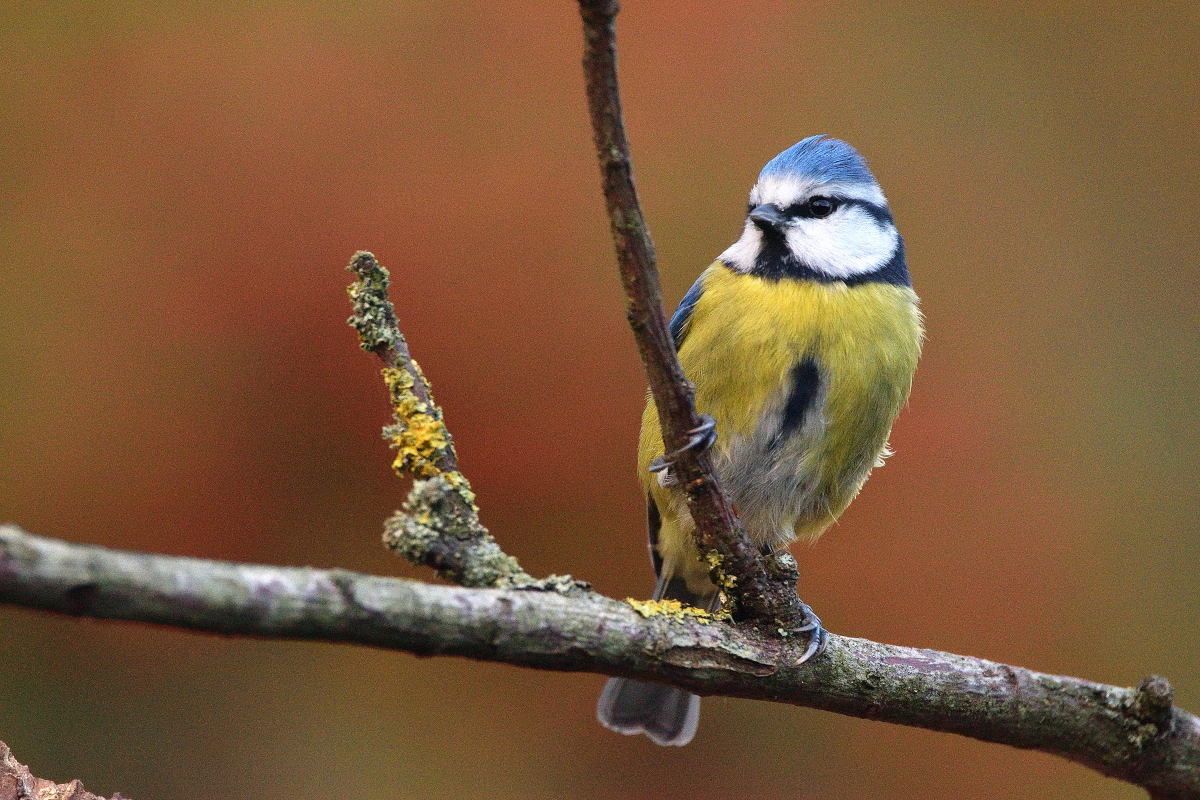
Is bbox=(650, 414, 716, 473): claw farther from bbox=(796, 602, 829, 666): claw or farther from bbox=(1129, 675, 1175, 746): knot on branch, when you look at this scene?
bbox=(1129, 675, 1175, 746): knot on branch

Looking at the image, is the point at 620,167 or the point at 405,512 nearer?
the point at 620,167

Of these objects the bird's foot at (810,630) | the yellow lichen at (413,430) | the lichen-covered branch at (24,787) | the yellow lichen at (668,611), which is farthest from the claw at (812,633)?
the lichen-covered branch at (24,787)

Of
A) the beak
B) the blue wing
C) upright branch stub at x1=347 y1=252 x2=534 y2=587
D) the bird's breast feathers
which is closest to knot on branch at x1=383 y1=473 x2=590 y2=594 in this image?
upright branch stub at x1=347 y1=252 x2=534 y2=587

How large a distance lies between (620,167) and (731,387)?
0.72 meters

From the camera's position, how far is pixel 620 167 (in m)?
0.89

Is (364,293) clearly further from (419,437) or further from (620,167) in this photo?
(620,167)

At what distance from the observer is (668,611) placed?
44.3 inches

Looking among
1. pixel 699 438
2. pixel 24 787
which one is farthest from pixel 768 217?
pixel 24 787

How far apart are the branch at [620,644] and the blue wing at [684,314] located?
2.05ft

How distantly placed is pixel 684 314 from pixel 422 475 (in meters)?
0.76

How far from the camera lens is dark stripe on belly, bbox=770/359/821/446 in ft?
5.05

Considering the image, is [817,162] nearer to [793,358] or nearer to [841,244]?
[841,244]

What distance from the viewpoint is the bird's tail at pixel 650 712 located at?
1.83m

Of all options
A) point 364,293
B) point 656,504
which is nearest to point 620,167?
point 364,293
